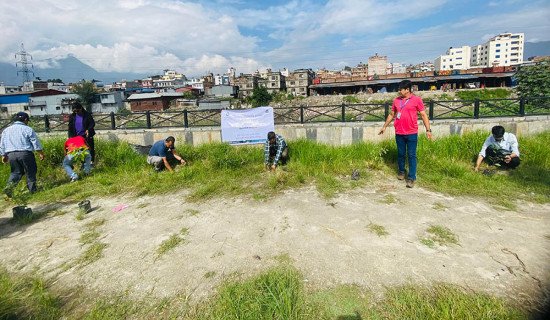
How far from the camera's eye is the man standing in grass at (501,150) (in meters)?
5.72

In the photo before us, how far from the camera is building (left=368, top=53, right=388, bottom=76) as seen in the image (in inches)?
3568

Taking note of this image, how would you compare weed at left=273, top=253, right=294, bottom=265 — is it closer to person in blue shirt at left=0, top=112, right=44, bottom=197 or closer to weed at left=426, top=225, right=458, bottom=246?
weed at left=426, top=225, right=458, bottom=246

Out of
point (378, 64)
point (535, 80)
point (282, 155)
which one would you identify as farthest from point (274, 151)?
point (378, 64)

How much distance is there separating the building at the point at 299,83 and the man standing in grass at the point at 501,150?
73838mm

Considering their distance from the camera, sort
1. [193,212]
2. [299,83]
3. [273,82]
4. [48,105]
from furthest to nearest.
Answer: [273,82] < [299,83] < [48,105] < [193,212]

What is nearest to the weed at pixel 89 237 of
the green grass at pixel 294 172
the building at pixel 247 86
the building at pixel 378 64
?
the green grass at pixel 294 172

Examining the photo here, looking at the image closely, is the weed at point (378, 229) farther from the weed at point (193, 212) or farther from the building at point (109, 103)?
the building at point (109, 103)

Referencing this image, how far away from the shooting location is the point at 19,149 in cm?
564

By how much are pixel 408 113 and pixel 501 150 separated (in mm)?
2401

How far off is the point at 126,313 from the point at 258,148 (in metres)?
5.70

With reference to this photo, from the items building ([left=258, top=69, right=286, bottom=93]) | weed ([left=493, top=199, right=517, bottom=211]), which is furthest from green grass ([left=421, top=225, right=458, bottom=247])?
building ([left=258, top=69, right=286, bottom=93])

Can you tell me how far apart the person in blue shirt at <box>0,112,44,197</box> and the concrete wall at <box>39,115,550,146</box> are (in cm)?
304

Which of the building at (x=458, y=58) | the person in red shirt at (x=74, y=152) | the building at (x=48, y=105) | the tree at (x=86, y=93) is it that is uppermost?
the building at (x=458, y=58)

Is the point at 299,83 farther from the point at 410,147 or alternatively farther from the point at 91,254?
the point at 91,254
